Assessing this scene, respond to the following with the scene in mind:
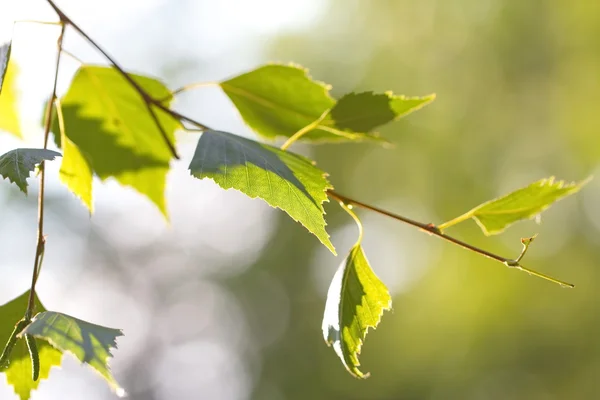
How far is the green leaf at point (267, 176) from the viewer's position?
1.01 ft

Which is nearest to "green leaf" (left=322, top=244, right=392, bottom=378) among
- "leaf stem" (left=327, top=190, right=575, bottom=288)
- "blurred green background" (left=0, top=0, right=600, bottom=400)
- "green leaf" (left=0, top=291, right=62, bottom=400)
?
"leaf stem" (left=327, top=190, right=575, bottom=288)

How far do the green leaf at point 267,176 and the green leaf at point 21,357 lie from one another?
127 millimetres

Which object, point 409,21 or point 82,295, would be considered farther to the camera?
point 82,295

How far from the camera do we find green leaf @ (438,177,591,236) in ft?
1.37

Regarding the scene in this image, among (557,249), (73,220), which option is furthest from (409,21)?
(73,220)

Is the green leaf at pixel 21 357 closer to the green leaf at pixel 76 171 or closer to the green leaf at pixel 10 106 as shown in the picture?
the green leaf at pixel 76 171

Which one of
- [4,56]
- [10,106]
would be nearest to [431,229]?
[4,56]

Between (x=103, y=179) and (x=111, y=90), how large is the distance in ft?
0.23

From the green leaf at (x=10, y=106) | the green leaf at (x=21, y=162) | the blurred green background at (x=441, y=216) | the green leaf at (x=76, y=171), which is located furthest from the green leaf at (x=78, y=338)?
the blurred green background at (x=441, y=216)

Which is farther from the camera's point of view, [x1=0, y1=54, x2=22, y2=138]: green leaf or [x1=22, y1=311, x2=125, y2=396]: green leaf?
[x1=0, y1=54, x2=22, y2=138]: green leaf

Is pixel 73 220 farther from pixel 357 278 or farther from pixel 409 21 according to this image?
pixel 357 278

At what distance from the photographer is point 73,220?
16.4 feet

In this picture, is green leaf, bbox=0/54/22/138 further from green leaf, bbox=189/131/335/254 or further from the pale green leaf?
green leaf, bbox=189/131/335/254

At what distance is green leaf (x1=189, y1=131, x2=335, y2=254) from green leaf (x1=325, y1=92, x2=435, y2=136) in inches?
3.3
